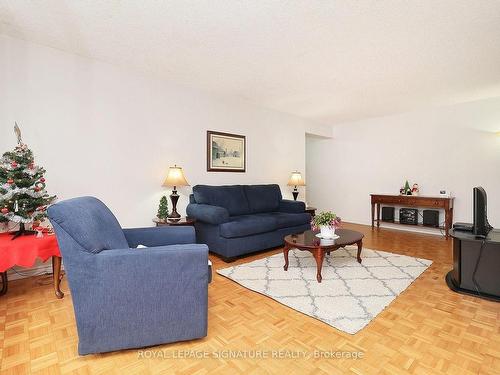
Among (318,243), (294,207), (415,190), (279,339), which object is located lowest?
(279,339)

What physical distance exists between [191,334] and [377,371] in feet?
3.53

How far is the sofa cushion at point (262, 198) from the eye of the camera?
13.9ft

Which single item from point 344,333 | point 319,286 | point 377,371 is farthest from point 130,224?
point 377,371

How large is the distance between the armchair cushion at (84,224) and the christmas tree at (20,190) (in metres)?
1.02

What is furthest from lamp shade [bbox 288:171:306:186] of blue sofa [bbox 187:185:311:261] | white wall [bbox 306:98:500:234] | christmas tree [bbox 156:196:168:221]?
christmas tree [bbox 156:196:168:221]

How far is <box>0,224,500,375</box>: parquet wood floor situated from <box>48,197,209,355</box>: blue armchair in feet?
0.44

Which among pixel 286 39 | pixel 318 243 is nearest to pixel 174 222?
pixel 318 243

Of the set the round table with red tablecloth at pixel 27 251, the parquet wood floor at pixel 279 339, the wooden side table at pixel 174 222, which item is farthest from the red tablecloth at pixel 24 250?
the wooden side table at pixel 174 222

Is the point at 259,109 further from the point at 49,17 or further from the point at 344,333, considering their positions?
the point at 344,333

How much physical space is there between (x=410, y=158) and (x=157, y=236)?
5.20 m

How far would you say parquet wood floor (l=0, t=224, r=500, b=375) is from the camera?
146 cm

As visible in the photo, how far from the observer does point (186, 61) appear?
10.1 feet

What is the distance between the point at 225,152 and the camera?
14.5 feet

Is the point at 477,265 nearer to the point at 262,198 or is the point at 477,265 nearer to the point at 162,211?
the point at 262,198
